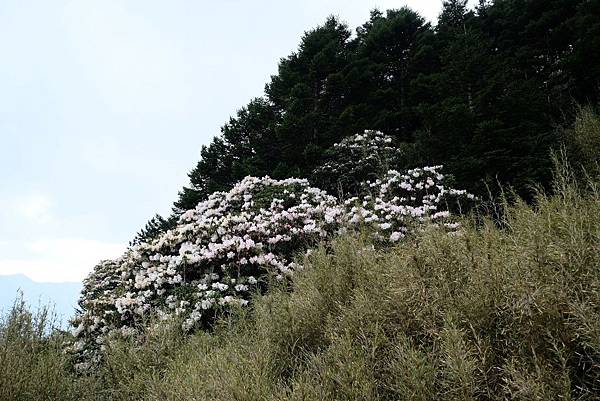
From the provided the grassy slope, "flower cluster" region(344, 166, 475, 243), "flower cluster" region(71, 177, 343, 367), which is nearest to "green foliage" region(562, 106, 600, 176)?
"flower cluster" region(344, 166, 475, 243)

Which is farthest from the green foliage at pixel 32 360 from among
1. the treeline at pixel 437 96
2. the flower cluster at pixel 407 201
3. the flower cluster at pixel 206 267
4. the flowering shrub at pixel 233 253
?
the treeline at pixel 437 96

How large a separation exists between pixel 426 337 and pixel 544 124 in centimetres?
811

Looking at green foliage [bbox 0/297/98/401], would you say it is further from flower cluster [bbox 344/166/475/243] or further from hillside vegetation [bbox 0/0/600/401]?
flower cluster [bbox 344/166/475/243]

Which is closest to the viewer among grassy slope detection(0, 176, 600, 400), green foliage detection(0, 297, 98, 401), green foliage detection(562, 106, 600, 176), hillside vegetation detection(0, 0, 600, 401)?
grassy slope detection(0, 176, 600, 400)

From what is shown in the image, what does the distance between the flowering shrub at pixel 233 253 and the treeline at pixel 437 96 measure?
4.86ft

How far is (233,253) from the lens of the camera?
609cm

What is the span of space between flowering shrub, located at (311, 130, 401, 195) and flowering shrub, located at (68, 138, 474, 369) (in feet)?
7.89

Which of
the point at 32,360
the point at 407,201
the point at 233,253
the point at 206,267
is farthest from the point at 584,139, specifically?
the point at 32,360

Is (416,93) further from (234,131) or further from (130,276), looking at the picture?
(130,276)

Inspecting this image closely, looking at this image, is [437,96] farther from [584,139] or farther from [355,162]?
[584,139]

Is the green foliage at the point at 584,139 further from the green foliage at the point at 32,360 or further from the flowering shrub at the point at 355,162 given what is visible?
the green foliage at the point at 32,360

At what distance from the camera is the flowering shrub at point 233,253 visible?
529cm

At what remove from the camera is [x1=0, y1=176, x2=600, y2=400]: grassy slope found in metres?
2.11

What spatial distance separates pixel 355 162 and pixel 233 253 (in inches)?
225
